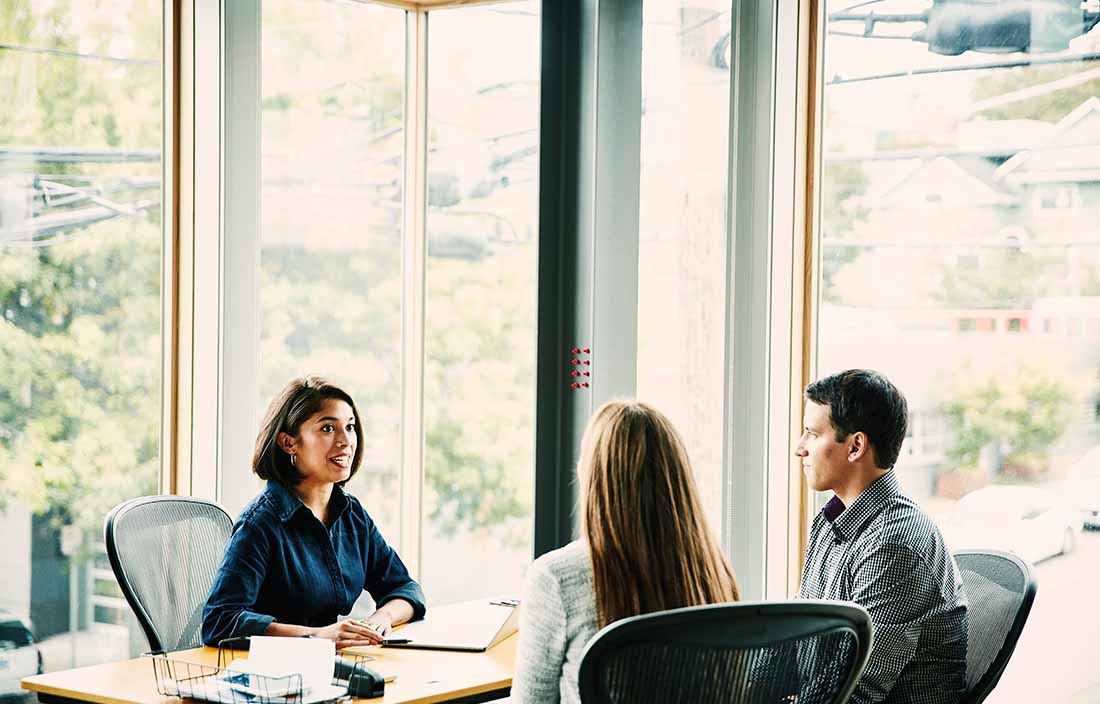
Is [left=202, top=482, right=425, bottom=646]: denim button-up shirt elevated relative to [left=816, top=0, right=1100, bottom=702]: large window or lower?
lower

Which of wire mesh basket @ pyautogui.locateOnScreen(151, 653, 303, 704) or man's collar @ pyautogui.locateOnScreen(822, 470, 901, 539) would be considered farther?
man's collar @ pyautogui.locateOnScreen(822, 470, 901, 539)

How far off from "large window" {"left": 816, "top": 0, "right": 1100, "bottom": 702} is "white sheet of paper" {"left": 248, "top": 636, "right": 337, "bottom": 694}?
1.91 meters

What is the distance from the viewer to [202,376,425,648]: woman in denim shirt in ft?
7.93

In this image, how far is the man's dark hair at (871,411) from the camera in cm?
230

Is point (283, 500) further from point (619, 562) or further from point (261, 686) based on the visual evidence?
point (619, 562)

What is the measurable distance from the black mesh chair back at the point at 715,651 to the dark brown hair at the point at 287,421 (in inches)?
49.6

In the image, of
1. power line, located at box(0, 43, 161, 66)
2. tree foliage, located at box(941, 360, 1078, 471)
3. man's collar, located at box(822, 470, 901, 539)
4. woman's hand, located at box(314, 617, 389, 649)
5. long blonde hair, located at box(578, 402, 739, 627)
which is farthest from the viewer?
power line, located at box(0, 43, 161, 66)

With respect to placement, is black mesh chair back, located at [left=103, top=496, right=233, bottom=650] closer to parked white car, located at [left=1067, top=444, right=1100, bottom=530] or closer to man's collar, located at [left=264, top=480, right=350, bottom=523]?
man's collar, located at [left=264, top=480, right=350, bottom=523]

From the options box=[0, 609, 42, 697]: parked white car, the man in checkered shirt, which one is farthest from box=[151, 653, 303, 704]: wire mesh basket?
box=[0, 609, 42, 697]: parked white car

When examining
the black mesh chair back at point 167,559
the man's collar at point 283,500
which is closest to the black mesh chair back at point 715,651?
the man's collar at point 283,500

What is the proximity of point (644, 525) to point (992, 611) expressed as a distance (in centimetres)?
84

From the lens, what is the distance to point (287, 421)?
266 centimetres

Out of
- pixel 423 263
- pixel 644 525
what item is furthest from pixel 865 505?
pixel 423 263

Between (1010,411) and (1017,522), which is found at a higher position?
(1010,411)
